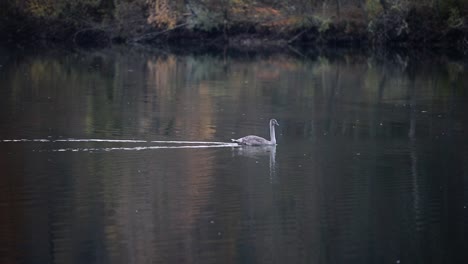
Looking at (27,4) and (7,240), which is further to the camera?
(27,4)

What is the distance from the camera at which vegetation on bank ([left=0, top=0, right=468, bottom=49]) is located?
63.8 meters

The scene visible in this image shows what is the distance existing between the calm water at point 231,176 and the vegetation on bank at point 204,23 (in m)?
26.5

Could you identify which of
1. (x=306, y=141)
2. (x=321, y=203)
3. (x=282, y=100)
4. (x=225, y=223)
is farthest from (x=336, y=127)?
(x=225, y=223)

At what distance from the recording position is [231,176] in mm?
19438

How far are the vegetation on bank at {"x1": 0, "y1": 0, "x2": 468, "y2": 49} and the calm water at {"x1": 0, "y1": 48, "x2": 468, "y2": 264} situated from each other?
26.5 m

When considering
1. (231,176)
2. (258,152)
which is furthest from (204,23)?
(231,176)

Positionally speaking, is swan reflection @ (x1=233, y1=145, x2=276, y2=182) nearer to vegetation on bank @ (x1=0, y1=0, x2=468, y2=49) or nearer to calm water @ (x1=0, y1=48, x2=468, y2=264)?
calm water @ (x1=0, y1=48, x2=468, y2=264)

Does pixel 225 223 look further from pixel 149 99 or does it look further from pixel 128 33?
pixel 128 33

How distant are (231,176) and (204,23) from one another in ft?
150

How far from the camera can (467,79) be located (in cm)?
4141

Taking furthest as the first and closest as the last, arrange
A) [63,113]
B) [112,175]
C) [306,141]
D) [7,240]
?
[63,113] < [306,141] < [112,175] < [7,240]

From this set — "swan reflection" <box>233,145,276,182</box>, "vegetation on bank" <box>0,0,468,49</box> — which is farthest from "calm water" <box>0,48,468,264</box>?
"vegetation on bank" <box>0,0,468,49</box>

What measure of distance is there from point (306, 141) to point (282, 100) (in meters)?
9.63

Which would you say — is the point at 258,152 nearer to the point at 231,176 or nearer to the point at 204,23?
the point at 231,176
